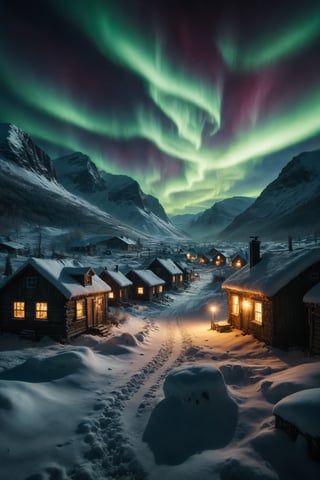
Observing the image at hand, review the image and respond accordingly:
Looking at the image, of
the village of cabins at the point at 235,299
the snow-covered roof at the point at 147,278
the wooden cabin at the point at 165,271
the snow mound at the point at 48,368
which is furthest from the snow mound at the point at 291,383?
the wooden cabin at the point at 165,271

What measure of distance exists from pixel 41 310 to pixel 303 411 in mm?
19623

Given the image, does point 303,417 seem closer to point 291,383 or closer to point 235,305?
point 291,383

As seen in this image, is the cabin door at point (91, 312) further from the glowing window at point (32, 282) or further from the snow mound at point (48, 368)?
the snow mound at point (48, 368)

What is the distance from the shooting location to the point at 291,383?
9.48 meters

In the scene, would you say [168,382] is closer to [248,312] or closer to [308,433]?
[308,433]

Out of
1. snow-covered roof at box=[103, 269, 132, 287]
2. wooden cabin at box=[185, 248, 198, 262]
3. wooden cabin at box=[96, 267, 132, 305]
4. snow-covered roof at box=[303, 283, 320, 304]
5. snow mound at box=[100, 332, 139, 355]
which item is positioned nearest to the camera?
snow-covered roof at box=[303, 283, 320, 304]

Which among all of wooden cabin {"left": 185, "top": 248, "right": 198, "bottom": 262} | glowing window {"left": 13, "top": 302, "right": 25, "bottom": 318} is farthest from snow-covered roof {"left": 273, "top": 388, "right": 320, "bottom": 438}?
wooden cabin {"left": 185, "top": 248, "right": 198, "bottom": 262}

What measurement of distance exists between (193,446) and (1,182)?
8024 inches

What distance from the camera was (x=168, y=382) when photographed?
980cm

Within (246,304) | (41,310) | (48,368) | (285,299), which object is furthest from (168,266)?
(48,368)

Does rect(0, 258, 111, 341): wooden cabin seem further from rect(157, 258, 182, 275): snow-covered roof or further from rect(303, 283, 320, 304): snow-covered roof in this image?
rect(157, 258, 182, 275): snow-covered roof

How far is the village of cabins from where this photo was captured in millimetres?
16625

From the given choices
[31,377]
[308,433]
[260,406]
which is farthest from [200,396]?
[31,377]

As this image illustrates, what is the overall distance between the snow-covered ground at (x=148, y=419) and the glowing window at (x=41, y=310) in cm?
562
